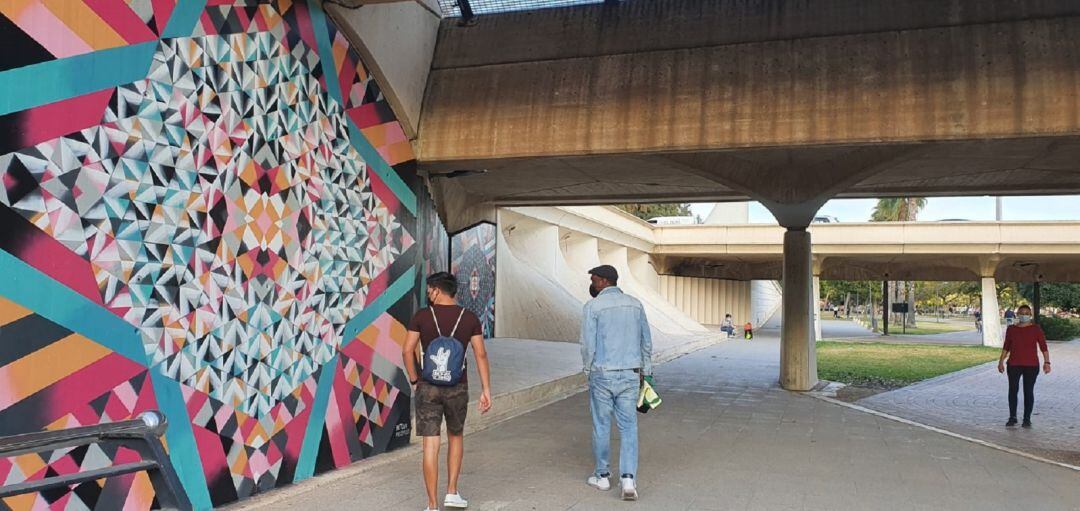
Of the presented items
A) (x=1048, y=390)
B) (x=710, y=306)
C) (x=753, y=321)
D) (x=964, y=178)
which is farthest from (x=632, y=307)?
(x=753, y=321)

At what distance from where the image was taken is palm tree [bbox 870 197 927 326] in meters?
57.9

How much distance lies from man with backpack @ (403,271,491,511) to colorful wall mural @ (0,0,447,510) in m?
1.54

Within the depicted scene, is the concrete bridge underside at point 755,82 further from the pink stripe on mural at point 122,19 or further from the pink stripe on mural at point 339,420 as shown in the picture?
the pink stripe on mural at point 122,19

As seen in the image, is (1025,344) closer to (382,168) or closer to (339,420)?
(382,168)

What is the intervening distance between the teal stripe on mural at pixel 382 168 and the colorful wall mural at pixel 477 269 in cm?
1014

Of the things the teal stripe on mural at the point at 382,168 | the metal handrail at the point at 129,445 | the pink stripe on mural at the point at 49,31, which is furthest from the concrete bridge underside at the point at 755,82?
the metal handrail at the point at 129,445

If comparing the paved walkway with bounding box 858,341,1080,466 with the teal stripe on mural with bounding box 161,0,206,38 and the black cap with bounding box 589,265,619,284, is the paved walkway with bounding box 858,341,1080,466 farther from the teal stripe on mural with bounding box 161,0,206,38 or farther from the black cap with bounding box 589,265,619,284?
the teal stripe on mural with bounding box 161,0,206,38

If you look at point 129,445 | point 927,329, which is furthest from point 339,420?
point 927,329

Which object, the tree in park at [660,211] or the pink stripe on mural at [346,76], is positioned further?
the tree in park at [660,211]

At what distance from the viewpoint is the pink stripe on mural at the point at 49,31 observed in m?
4.30

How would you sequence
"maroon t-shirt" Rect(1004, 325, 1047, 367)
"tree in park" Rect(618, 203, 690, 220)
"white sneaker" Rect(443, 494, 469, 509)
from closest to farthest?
"white sneaker" Rect(443, 494, 469, 509) → "maroon t-shirt" Rect(1004, 325, 1047, 367) → "tree in park" Rect(618, 203, 690, 220)

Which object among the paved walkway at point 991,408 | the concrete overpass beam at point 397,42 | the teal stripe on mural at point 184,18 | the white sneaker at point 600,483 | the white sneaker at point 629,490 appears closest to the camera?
the teal stripe on mural at point 184,18

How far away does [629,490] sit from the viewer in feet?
20.0

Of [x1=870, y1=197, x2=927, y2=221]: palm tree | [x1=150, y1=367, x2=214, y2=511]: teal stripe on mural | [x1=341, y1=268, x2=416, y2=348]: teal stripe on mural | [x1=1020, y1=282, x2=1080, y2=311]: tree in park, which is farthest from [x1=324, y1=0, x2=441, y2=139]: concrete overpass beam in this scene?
[x1=870, y1=197, x2=927, y2=221]: palm tree
